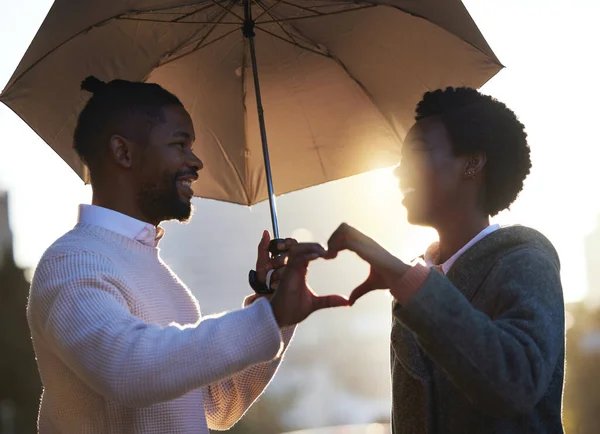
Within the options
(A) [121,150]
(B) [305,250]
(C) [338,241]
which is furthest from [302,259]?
(A) [121,150]

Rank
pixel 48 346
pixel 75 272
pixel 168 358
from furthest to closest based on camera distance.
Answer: pixel 48 346 < pixel 75 272 < pixel 168 358

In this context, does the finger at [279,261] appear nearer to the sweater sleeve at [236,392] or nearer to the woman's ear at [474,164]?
the sweater sleeve at [236,392]

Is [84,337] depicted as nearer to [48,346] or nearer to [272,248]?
[48,346]

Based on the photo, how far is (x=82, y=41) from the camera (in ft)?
13.3

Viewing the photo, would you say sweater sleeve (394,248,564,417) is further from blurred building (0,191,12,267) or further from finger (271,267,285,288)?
blurred building (0,191,12,267)

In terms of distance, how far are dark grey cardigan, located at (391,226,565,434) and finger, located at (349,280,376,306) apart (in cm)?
13

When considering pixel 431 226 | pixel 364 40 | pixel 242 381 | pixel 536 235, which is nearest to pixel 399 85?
pixel 364 40

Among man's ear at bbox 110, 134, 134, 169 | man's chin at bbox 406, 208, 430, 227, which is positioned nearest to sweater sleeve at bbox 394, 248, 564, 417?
man's chin at bbox 406, 208, 430, 227

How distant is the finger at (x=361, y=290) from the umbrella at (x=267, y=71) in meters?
1.14

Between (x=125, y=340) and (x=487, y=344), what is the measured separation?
110 centimetres

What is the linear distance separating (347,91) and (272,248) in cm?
110

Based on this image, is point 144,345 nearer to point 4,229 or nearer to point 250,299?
point 250,299

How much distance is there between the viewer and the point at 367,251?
2.90 metres

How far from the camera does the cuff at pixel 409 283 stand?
2883 millimetres
